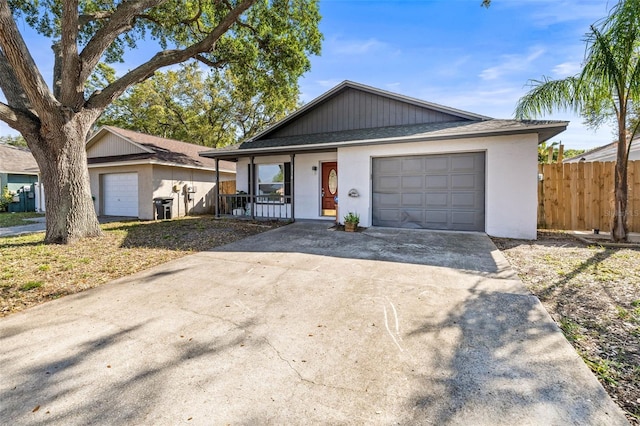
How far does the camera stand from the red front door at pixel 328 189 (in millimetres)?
10766

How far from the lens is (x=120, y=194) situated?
13.5m

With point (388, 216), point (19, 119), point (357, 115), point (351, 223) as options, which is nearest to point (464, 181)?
point (388, 216)

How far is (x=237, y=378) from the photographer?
86.1 inches

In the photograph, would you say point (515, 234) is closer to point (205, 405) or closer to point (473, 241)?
point (473, 241)

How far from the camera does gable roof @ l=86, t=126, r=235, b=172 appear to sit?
12524 mm

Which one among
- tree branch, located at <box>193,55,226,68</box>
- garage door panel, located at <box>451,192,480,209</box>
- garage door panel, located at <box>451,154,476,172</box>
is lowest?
garage door panel, located at <box>451,192,480,209</box>

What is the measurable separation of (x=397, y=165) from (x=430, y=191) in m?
1.26

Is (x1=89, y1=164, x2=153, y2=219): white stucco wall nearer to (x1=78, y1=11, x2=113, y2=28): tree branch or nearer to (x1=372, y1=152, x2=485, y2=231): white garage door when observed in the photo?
(x1=78, y1=11, x2=113, y2=28): tree branch

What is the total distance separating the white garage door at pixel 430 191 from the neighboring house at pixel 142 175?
9.23m

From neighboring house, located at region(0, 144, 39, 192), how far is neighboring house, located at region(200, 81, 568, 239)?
52.7 ft

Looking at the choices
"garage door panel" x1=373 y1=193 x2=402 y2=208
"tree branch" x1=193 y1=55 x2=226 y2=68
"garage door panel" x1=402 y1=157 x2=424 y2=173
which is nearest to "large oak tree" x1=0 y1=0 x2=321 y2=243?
"tree branch" x1=193 y1=55 x2=226 y2=68

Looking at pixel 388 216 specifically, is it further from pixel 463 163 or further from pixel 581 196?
pixel 581 196

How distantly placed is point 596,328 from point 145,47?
1602cm

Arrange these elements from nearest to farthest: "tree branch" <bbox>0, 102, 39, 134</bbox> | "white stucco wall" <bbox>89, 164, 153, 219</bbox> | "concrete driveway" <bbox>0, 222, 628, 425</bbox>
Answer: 1. "concrete driveway" <bbox>0, 222, 628, 425</bbox>
2. "tree branch" <bbox>0, 102, 39, 134</bbox>
3. "white stucco wall" <bbox>89, 164, 153, 219</bbox>
